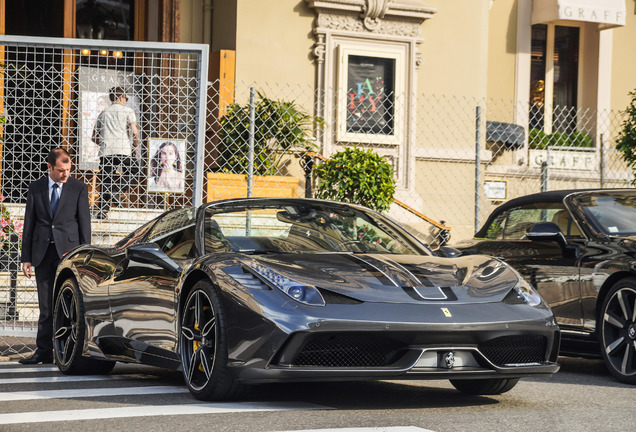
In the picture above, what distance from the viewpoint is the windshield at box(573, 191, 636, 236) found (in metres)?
8.38

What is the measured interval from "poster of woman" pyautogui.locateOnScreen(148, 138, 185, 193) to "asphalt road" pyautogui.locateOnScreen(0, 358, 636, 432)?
2672 mm

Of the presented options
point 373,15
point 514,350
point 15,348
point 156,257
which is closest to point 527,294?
point 514,350

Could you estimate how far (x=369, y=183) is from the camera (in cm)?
1387

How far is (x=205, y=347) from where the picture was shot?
6.27 metres

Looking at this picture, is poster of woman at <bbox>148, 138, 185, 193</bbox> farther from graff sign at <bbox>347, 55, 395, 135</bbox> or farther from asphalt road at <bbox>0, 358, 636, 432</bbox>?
graff sign at <bbox>347, 55, 395, 135</bbox>

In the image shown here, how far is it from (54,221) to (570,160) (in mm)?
14041

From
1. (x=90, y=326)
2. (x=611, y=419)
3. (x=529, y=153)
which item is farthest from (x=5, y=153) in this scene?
(x=529, y=153)

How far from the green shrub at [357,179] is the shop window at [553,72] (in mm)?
9453

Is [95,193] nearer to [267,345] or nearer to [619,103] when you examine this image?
[267,345]

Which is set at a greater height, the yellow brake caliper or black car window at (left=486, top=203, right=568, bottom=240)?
black car window at (left=486, top=203, right=568, bottom=240)

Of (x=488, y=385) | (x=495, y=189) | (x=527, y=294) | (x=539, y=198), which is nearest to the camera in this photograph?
(x=527, y=294)

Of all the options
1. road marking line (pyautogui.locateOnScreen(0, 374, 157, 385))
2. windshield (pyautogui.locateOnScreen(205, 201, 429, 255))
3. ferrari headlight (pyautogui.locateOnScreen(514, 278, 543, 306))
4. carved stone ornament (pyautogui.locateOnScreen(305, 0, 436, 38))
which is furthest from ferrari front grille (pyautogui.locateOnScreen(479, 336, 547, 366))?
carved stone ornament (pyautogui.locateOnScreen(305, 0, 436, 38))

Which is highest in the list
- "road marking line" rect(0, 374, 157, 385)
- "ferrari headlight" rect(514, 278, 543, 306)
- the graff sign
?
the graff sign

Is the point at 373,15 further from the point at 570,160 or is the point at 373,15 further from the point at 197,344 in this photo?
the point at 197,344
